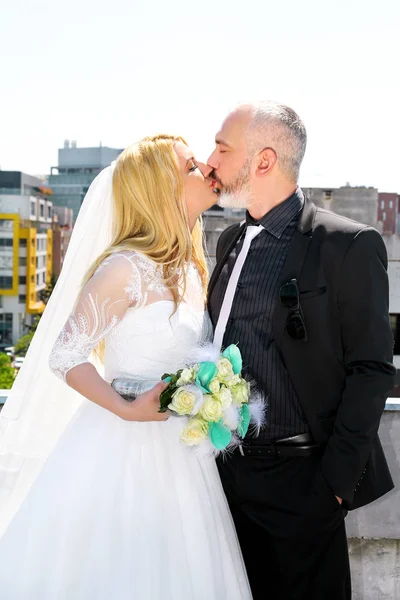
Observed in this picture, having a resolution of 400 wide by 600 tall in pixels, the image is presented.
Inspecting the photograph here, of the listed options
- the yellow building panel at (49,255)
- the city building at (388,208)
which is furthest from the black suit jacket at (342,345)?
the city building at (388,208)

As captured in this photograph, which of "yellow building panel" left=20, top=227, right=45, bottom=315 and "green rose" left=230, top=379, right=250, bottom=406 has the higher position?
"green rose" left=230, top=379, right=250, bottom=406

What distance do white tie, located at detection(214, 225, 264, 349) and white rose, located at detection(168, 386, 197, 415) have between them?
0.34m

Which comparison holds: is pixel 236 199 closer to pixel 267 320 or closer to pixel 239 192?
pixel 239 192

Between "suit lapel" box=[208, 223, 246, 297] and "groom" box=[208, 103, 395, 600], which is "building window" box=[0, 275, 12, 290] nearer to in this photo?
"suit lapel" box=[208, 223, 246, 297]

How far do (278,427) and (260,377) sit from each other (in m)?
0.18

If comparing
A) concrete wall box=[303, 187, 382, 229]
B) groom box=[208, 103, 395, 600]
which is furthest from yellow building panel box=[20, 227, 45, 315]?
groom box=[208, 103, 395, 600]

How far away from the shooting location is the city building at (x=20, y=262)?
2569 inches

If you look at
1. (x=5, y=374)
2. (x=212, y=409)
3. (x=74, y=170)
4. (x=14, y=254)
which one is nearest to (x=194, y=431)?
(x=212, y=409)

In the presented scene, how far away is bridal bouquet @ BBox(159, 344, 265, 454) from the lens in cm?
240

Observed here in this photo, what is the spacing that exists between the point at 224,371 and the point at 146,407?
310 mm

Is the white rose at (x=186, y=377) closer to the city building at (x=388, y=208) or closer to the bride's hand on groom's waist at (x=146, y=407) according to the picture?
the bride's hand on groom's waist at (x=146, y=407)

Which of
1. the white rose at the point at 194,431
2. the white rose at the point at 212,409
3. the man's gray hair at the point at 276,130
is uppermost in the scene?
the man's gray hair at the point at 276,130

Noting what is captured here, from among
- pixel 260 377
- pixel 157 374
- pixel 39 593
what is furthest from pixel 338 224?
pixel 39 593

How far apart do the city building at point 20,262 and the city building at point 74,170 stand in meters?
45.4
